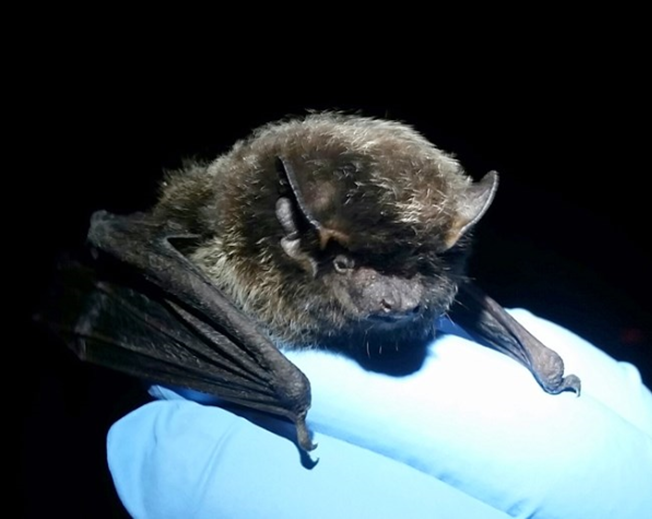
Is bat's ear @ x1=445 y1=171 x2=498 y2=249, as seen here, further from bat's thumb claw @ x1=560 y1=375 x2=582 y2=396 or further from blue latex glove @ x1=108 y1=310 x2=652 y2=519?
bat's thumb claw @ x1=560 y1=375 x2=582 y2=396

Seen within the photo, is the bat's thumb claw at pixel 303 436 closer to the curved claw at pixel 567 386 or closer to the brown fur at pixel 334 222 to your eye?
the brown fur at pixel 334 222

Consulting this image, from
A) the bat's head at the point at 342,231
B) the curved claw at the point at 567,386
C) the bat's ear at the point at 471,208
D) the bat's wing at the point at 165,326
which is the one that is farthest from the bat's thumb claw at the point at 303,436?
the curved claw at the point at 567,386

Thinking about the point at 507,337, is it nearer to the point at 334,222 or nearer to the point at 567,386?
the point at 567,386

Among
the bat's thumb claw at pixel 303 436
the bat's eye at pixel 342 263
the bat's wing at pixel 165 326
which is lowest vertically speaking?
the bat's thumb claw at pixel 303 436

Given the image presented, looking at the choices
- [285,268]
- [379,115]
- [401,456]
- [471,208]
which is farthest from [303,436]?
[379,115]

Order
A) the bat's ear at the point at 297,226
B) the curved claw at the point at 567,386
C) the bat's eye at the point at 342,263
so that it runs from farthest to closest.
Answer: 1. the curved claw at the point at 567,386
2. the bat's eye at the point at 342,263
3. the bat's ear at the point at 297,226

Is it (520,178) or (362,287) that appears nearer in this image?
(362,287)

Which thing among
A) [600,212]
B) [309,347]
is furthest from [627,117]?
[309,347]

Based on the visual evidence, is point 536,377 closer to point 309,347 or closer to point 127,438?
point 309,347
